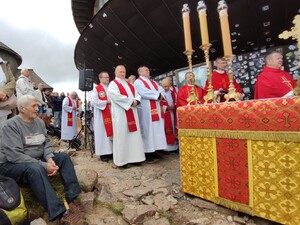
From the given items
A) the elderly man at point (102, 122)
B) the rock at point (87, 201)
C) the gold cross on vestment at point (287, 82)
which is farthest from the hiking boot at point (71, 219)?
the gold cross on vestment at point (287, 82)

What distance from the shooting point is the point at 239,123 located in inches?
114

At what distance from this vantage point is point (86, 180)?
3629mm

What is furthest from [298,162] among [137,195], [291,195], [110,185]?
[110,185]

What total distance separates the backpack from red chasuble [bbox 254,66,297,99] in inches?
127

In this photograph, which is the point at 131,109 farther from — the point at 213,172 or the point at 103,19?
the point at 103,19

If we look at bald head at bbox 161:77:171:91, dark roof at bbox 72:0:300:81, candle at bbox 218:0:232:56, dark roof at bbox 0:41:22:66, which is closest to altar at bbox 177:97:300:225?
candle at bbox 218:0:232:56

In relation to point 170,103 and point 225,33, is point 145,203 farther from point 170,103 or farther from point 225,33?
point 170,103

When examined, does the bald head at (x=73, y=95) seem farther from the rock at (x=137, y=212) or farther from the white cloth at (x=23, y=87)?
the rock at (x=137, y=212)

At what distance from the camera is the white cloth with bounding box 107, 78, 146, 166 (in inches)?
195

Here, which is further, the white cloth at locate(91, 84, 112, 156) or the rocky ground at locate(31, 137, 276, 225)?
A: the white cloth at locate(91, 84, 112, 156)

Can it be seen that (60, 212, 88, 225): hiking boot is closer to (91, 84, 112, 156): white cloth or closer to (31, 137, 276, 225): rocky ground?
(31, 137, 276, 225): rocky ground

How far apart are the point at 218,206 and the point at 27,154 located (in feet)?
7.37

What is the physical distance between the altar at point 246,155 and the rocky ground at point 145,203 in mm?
150

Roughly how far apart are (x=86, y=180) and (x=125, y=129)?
154 centimetres
